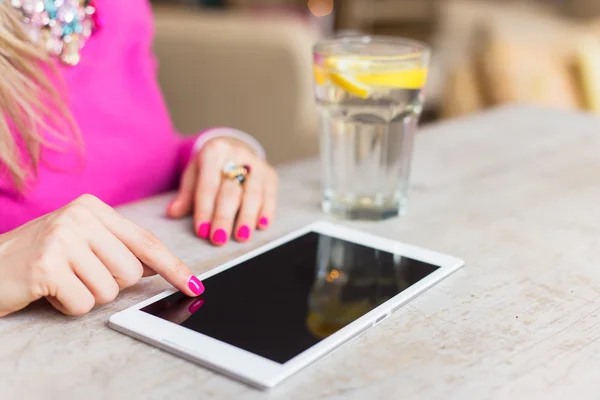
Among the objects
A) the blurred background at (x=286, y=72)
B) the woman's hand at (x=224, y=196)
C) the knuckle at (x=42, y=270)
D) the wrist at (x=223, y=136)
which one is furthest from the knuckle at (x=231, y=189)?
the blurred background at (x=286, y=72)

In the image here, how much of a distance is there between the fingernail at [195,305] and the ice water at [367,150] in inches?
9.9

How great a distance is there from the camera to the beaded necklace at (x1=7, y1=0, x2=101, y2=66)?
0.73 m

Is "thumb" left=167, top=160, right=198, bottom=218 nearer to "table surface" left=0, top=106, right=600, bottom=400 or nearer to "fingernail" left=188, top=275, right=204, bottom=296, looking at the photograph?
"table surface" left=0, top=106, right=600, bottom=400

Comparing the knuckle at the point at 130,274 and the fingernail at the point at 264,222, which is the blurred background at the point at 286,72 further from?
the knuckle at the point at 130,274

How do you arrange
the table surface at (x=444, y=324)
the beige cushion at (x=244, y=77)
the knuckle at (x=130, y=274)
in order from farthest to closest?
the beige cushion at (x=244, y=77), the knuckle at (x=130, y=274), the table surface at (x=444, y=324)

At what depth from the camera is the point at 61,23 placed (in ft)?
2.51

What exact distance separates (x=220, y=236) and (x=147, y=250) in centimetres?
13

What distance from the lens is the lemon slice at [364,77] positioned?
73cm

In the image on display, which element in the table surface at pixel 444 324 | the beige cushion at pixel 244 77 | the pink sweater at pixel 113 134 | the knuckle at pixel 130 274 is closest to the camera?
the table surface at pixel 444 324

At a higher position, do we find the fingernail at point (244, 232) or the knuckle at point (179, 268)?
the knuckle at point (179, 268)

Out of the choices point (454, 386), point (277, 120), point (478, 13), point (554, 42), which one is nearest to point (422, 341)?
point (454, 386)

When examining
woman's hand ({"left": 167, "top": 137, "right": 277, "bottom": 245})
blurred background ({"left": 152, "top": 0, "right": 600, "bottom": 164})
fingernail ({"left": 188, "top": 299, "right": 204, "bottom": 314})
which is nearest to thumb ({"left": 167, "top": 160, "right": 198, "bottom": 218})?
woman's hand ({"left": 167, "top": 137, "right": 277, "bottom": 245})

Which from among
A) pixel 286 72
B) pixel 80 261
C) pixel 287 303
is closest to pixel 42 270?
pixel 80 261

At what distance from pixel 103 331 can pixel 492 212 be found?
0.43 metres
